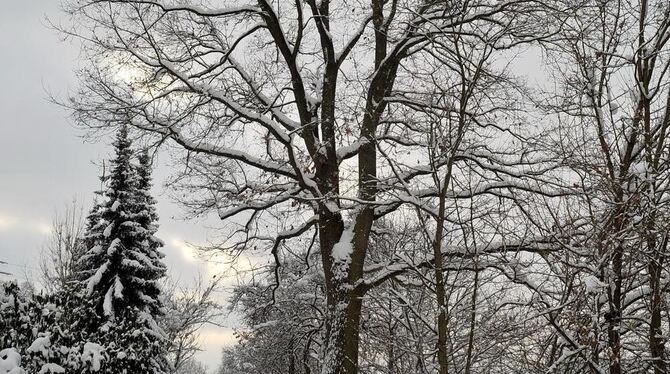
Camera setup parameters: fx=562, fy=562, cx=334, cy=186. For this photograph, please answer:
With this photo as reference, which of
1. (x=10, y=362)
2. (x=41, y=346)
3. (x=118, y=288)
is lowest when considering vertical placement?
(x=10, y=362)

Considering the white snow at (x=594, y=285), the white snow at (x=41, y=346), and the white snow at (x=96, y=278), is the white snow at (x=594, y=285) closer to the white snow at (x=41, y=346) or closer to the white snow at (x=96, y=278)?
the white snow at (x=41, y=346)

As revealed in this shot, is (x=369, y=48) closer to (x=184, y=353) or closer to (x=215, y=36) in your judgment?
(x=215, y=36)

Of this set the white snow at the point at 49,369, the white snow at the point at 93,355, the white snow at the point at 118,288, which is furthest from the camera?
the white snow at the point at 118,288

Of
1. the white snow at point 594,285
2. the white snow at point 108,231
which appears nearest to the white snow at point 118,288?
the white snow at point 108,231

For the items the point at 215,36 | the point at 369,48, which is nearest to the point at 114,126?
the point at 215,36

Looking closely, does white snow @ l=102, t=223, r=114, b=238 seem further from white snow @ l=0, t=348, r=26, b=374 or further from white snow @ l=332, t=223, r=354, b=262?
white snow @ l=0, t=348, r=26, b=374

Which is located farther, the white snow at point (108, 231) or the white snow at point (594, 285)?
the white snow at point (108, 231)

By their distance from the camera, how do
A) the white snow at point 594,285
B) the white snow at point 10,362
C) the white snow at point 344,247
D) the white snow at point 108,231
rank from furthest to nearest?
the white snow at point 108,231, the white snow at point 344,247, the white snow at point 10,362, the white snow at point 594,285

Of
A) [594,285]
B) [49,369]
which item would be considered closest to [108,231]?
[49,369]

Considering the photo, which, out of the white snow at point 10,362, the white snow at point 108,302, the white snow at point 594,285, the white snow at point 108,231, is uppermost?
the white snow at point 108,231

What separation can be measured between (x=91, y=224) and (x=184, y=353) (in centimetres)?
987

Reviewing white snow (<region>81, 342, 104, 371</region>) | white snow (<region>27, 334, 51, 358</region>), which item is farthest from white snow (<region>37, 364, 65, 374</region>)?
white snow (<region>81, 342, 104, 371</region>)

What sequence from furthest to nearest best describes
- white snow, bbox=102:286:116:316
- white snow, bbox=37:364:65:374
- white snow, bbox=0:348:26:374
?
white snow, bbox=102:286:116:316, white snow, bbox=37:364:65:374, white snow, bbox=0:348:26:374

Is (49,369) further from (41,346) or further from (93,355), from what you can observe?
(93,355)
